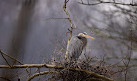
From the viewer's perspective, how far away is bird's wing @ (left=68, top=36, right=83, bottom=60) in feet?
3.87

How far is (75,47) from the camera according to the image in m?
1.22

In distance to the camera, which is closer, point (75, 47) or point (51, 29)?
point (75, 47)

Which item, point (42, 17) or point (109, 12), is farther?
point (109, 12)

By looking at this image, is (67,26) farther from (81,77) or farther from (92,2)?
(92,2)

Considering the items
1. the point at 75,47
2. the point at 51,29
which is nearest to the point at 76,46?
the point at 75,47

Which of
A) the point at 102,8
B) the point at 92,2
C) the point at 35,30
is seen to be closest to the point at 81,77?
the point at 35,30

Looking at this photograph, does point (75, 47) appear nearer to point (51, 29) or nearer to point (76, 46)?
point (76, 46)

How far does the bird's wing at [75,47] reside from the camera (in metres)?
1.18

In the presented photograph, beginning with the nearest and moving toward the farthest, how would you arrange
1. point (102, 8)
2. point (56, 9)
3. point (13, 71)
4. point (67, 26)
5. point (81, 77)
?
point (81, 77) → point (13, 71) → point (67, 26) → point (56, 9) → point (102, 8)

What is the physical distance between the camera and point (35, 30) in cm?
139

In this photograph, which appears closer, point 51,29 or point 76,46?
point 76,46

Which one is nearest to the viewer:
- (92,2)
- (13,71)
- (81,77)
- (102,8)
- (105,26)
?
(81,77)

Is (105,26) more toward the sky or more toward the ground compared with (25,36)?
more toward the sky

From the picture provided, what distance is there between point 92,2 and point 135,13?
50 centimetres
